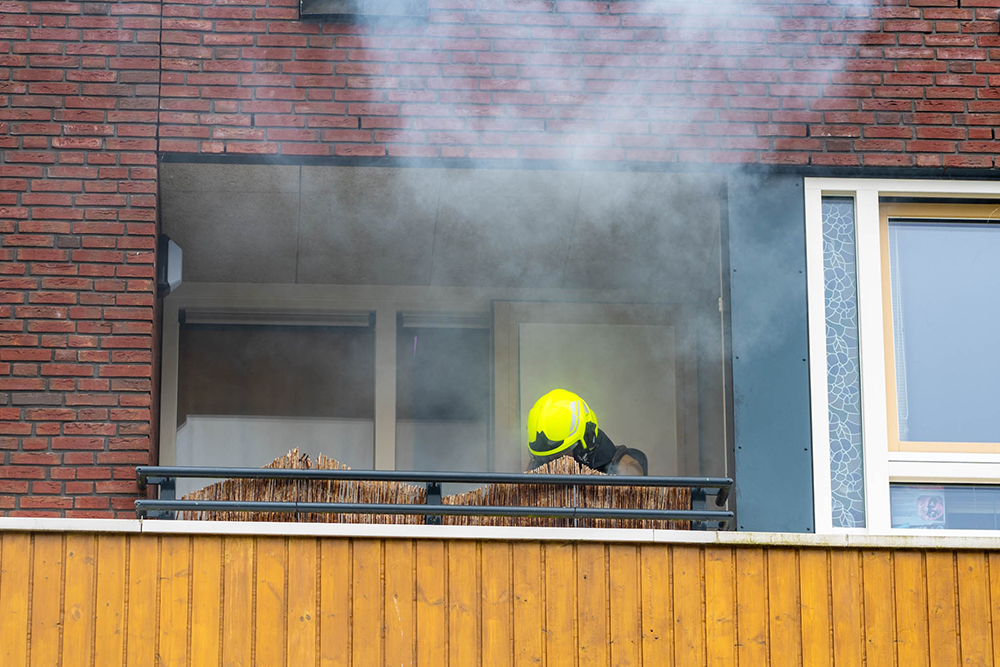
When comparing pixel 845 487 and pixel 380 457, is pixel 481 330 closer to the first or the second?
pixel 380 457

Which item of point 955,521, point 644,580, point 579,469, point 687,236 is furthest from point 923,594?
point 687,236

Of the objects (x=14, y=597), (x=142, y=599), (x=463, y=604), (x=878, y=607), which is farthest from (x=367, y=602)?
(x=878, y=607)

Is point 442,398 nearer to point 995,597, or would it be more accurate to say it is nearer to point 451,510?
point 451,510

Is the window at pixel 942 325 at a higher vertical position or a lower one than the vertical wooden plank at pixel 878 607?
higher

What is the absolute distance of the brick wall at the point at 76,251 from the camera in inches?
211

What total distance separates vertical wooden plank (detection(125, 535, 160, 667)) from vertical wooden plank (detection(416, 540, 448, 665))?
102 cm

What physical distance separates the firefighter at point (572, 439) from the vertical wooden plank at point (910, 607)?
1.66 metres

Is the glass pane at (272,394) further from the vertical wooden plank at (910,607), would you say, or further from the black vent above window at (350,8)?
the vertical wooden plank at (910,607)

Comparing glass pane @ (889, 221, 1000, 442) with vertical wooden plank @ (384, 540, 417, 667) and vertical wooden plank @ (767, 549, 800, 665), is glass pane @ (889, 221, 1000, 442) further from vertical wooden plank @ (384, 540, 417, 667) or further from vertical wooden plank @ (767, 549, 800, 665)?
vertical wooden plank @ (384, 540, 417, 667)

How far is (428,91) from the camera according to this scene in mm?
5777

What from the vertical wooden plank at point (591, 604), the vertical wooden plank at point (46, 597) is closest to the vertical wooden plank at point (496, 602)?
the vertical wooden plank at point (591, 604)

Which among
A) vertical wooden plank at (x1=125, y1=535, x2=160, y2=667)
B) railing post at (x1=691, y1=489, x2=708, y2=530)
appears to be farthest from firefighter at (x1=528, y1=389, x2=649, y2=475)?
vertical wooden plank at (x1=125, y1=535, x2=160, y2=667)

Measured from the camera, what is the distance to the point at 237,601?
4871mm

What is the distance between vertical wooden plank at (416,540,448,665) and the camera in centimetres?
488
